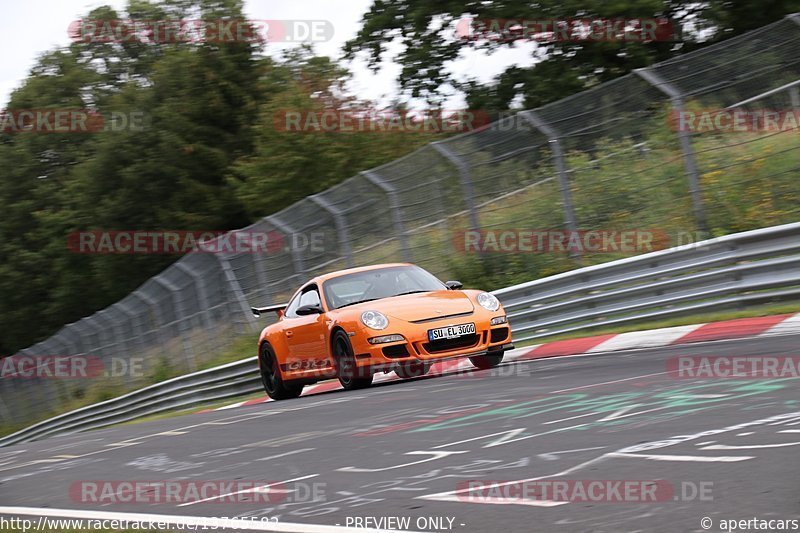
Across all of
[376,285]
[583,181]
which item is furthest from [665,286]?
[376,285]

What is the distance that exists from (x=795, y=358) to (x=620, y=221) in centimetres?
681

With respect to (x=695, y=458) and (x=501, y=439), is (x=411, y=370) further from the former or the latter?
(x=695, y=458)

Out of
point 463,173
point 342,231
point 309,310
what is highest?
point 463,173

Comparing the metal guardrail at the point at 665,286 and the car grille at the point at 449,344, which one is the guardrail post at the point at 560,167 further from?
the car grille at the point at 449,344

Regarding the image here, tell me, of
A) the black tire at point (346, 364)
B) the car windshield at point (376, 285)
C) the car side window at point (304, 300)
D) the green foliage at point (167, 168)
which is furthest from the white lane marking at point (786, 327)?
the green foliage at point (167, 168)

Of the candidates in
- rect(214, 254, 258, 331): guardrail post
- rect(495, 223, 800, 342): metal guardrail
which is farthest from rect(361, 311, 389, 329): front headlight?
rect(214, 254, 258, 331): guardrail post

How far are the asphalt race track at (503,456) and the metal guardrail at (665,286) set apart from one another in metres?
1.80

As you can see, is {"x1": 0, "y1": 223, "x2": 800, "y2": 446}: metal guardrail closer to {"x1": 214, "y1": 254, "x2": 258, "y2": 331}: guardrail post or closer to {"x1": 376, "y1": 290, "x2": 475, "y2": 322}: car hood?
Result: {"x1": 376, "y1": 290, "x2": 475, "y2": 322}: car hood

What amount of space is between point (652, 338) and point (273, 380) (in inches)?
186

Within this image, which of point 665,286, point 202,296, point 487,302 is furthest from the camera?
point 202,296

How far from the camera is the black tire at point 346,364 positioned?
38.6ft

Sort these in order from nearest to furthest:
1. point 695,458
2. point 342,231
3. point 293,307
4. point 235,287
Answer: point 695,458 → point 293,307 → point 342,231 → point 235,287

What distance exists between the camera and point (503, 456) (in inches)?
233

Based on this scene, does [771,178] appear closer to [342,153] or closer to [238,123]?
[342,153]
